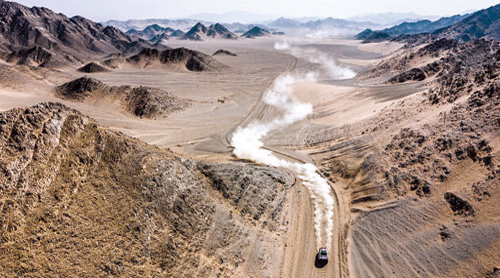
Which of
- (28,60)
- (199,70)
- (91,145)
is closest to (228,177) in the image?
(91,145)

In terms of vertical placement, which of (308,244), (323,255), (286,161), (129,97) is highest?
(129,97)

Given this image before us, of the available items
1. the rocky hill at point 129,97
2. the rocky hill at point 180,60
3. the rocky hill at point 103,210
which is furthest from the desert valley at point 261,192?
the rocky hill at point 180,60

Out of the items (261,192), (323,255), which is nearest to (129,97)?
(261,192)

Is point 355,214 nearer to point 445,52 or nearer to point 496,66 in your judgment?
point 496,66

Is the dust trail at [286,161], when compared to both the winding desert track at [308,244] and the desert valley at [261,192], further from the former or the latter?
the winding desert track at [308,244]

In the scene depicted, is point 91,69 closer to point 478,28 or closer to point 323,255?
point 323,255

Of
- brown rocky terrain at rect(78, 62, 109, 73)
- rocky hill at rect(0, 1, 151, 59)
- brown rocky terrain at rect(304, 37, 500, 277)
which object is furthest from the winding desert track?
rocky hill at rect(0, 1, 151, 59)

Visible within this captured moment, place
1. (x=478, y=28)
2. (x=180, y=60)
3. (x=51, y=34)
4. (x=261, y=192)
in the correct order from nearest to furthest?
(x=261, y=192), (x=180, y=60), (x=51, y=34), (x=478, y=28)
